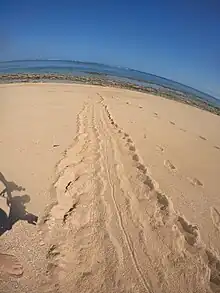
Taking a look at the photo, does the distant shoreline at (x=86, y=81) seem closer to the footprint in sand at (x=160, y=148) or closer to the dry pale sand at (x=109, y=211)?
the footprint in sand at (x=160, y=148)

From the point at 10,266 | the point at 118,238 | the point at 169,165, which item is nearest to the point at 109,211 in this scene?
the point at 118,238

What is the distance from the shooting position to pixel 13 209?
16.4 feet

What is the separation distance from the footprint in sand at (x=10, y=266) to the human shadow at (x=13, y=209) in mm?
546

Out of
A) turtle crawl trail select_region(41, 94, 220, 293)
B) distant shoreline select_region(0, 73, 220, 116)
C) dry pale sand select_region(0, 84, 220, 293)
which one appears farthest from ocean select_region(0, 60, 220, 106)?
turtle crawl trail select_region(41, 94, 220, 293)

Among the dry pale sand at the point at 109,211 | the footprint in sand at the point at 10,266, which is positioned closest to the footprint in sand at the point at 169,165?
the dry pale sand at the point at 109,211

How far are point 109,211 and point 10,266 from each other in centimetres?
218

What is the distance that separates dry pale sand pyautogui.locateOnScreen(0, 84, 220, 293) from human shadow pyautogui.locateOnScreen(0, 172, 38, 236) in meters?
0.04

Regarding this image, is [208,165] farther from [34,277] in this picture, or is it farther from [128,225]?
[34,277]

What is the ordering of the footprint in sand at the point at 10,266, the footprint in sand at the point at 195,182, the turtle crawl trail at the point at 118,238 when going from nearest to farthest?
1. the footprint in sand at the point at 10,266
2. the turtle crawl trail at the point at 118,238
3. the footprint in sand at the point at 195,182

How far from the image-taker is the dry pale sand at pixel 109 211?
389 cm

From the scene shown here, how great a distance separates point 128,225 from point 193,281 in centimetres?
147

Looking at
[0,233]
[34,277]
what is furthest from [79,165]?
[34,277]

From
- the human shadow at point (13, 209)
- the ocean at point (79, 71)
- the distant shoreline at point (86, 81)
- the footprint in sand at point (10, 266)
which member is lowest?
the ocean at point (79, 71)

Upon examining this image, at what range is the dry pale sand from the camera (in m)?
3.89
